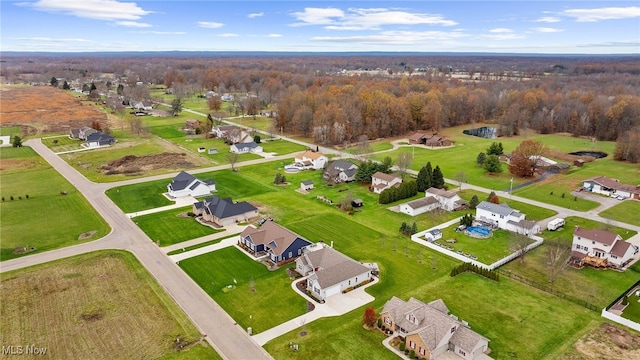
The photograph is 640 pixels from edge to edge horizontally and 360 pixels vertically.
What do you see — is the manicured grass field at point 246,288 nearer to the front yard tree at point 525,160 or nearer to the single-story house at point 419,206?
the single-story house at point 419,206

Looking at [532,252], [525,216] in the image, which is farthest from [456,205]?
[532,252]

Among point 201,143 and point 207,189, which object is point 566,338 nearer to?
point 207,189

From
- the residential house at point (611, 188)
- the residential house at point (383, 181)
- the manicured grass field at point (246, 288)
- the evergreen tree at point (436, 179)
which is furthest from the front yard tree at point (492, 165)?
the manicured grass field at point (246, 288)

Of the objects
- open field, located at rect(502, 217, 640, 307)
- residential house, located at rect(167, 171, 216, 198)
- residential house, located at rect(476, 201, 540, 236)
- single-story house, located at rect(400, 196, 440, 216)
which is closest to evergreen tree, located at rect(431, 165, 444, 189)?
single-story house, located at rect(400, 196, 440, 216)

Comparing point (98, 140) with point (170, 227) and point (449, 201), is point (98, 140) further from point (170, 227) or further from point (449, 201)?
point (449, 201)

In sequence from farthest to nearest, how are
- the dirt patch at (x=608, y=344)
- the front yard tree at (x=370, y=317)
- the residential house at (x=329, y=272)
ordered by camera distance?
the residential house at (x=329, y=272) → the front yard tree at (x=370, y=317) → the dirt patch at (x=608, y=344)
